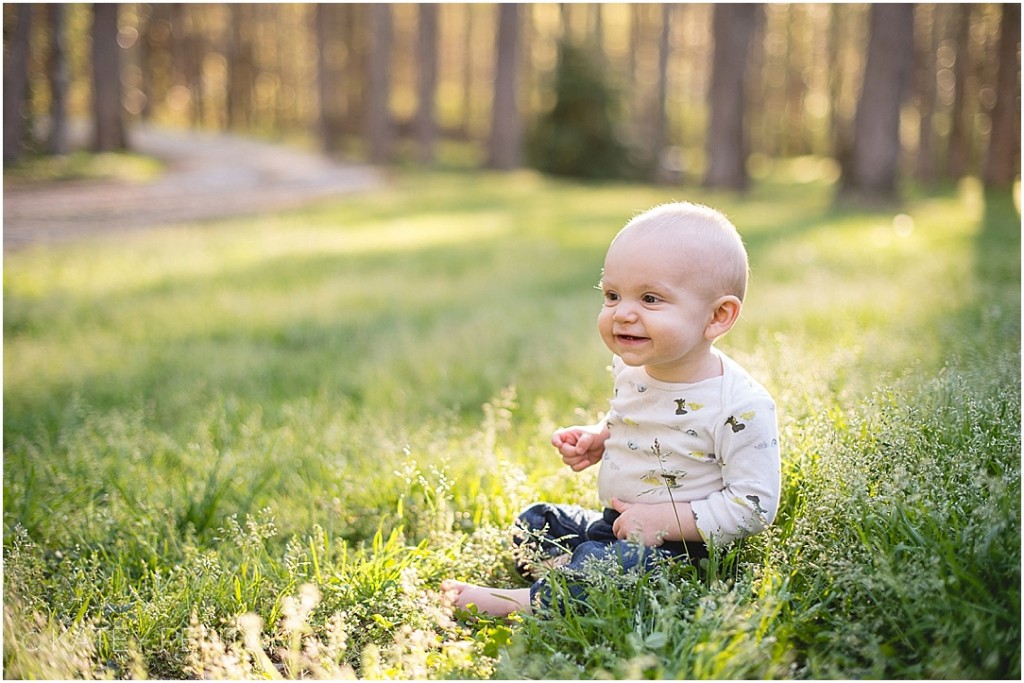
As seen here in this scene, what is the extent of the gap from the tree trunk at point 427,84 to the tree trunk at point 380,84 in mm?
1384

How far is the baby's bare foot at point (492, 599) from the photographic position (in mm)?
2623

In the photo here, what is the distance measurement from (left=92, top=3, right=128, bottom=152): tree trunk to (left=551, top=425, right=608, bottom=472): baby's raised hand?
24.4 meters

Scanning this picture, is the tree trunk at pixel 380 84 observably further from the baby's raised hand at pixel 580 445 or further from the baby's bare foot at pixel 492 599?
the baby's bare foot at pixel 492 599

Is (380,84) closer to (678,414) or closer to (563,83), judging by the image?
(563,83)

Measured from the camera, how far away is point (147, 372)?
18.0 ft

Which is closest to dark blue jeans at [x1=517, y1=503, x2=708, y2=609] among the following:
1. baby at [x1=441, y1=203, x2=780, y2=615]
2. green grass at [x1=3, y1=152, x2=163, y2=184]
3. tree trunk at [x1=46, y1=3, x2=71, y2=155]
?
baby at [x1=441, y1=203, x2=780, y2=615]

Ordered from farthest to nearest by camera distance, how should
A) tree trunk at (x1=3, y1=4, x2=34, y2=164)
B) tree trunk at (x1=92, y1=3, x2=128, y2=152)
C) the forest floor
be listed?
tree trunk at (x1=92, y1=3, x2=128, y2=152) < the forest floor < tree trunk at (x1=3, y1=4, x2=34, y2=164)

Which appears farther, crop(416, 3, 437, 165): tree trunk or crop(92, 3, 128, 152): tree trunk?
crop(416, 3, 437, 165): tree trunk

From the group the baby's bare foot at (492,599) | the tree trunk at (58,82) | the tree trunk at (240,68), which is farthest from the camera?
the tree trunk at (240,68)

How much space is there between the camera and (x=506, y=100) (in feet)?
85.7

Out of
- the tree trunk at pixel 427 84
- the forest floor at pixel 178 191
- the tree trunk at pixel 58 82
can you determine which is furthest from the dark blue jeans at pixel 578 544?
the tree trunk at pixel 427 84

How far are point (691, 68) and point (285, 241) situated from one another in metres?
43.0

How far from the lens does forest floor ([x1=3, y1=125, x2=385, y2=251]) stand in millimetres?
13688

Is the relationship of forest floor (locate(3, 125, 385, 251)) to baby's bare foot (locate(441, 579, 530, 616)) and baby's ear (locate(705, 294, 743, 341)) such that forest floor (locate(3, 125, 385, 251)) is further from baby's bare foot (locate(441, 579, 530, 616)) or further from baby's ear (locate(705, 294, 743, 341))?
baby's ear (locate(705, 294, 743, 341))
